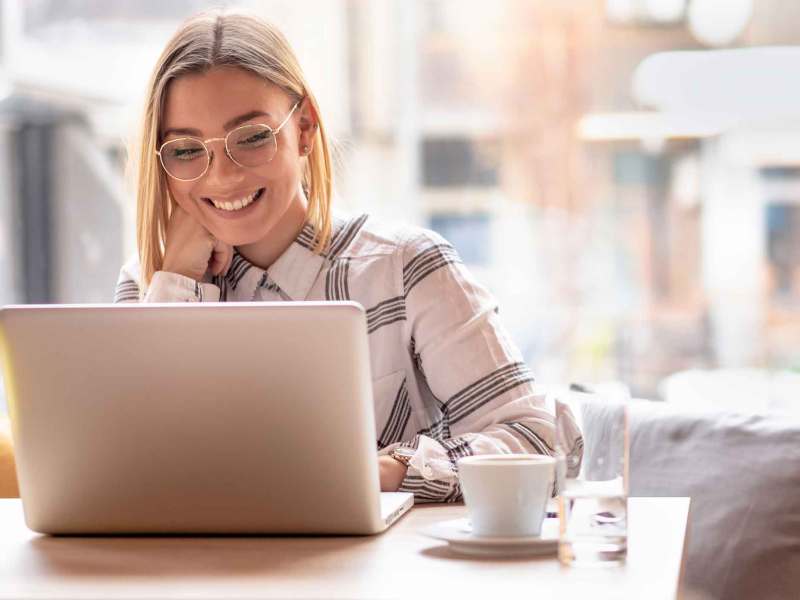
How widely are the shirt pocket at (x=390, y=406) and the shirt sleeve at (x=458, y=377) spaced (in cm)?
3

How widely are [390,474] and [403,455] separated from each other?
32 mm

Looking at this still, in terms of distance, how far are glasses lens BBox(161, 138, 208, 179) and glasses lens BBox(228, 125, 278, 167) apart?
0.13 ft

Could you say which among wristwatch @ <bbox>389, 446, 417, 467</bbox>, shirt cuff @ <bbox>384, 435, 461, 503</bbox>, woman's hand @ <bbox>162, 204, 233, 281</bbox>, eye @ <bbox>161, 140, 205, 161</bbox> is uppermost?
eye @ <bbox>161, 140, 205, 161</bbox>

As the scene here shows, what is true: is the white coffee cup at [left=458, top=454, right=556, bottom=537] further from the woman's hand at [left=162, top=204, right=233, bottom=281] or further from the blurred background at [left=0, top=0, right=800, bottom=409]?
the blurred background at [left=0, top=0, right=800, bottom=409]

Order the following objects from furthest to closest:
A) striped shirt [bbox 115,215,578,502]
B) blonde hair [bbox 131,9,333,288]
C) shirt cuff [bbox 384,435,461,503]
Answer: blonde hair [bbox 131,9,333,288] < striped shirt [bbox 115,215,578,502] < shirt cuff [bbox 384,435,461,503]

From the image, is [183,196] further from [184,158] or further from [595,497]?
[595,497]

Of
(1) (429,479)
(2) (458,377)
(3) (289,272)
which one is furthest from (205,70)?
(1) (429,479)

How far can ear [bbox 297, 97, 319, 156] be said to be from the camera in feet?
6.06

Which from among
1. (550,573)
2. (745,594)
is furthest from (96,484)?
(745,594)

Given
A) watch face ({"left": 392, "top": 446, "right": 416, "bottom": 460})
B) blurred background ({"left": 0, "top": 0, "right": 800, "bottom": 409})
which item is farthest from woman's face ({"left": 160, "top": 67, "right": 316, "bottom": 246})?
blurred background ({"left": 0, "top": 0, "right": 800, "bottom": 409})

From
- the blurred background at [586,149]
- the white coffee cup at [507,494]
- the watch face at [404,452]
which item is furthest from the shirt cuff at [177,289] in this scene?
the blurred background at [586,149]

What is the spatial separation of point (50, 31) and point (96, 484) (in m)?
3.07

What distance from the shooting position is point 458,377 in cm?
165

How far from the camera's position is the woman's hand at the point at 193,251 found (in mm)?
1767
